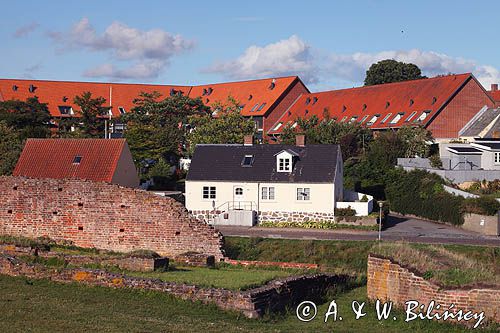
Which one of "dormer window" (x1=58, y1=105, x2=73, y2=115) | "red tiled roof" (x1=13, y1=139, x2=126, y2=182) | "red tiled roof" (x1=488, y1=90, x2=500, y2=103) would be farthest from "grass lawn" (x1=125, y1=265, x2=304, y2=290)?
"dormer window" (x1=58, y1=105, x2=73, y2=115)

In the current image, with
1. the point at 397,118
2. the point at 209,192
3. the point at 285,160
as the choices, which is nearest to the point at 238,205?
the point at 209,192

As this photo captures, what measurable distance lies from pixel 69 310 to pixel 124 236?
14527 millimetres

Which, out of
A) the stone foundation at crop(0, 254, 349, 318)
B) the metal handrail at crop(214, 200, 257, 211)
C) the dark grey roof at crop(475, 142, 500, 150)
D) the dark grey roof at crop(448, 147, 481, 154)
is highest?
the dark grey roof at crop(475, 142, 500, 150)

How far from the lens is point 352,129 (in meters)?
71.4

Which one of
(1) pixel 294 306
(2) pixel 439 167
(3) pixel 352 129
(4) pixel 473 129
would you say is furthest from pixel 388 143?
(1) pixel 294 306

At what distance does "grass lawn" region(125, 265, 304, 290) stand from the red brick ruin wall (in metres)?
5.25

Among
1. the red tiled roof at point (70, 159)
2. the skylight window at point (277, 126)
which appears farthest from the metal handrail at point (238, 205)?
the skylight window at point (277, 126)

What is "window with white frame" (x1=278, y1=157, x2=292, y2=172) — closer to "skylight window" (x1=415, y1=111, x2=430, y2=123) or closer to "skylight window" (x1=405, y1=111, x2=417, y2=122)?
"skylight window" (x1=415, y1=111, x2=430, y2=123)

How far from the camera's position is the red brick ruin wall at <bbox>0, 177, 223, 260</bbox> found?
99.6 ft

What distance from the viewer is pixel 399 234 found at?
43.0 m

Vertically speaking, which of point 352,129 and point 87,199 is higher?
point 352,129

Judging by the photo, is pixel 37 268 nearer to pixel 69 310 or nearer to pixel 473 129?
pixel 69 310

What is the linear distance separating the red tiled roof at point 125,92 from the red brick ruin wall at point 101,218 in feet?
214

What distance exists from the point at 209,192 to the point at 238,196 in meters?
1.88
